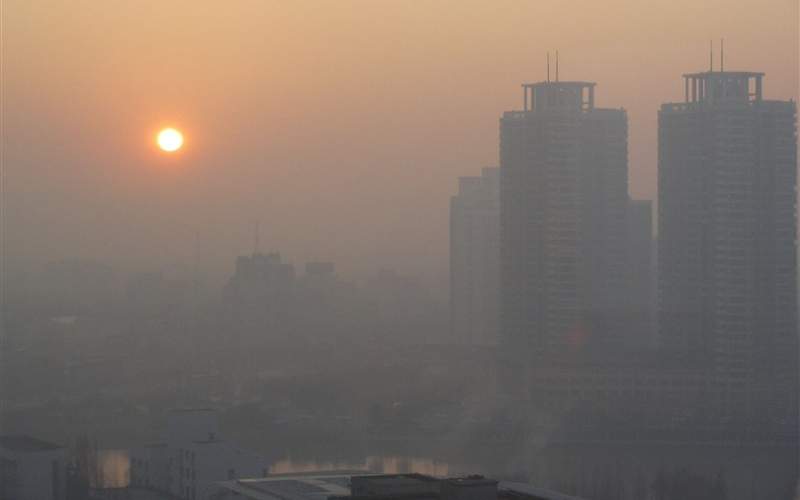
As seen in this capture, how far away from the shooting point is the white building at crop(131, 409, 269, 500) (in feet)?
19.5

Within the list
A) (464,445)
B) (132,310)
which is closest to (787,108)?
(464,445)

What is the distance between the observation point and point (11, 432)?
805 cm

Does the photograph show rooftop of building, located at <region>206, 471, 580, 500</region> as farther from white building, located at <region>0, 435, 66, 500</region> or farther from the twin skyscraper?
the twin skyscraper

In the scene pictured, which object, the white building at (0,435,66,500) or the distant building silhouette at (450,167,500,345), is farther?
the distant building silhouette at (450,167,500,345)

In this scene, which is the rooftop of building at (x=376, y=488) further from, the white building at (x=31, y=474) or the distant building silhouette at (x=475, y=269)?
the distant building silhouette at (x=475, y=269)

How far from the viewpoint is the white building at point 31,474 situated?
6184 millimetres

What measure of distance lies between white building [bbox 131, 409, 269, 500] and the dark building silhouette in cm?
478

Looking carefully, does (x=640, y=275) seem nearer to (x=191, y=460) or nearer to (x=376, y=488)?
(x=191, y=460)

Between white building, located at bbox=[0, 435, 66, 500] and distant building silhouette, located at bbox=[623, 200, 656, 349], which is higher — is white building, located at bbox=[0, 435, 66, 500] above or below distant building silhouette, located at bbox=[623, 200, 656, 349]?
below

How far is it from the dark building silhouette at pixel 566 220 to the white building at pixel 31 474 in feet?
16.5

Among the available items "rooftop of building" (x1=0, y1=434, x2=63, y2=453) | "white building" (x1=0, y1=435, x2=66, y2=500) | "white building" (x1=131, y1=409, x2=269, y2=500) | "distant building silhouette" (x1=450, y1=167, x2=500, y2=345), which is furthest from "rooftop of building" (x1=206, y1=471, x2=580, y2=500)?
"distant building silhouette" (x1=450, y1=167, x2=500, y2=345)

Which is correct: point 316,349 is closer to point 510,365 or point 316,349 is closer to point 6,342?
point 510,365

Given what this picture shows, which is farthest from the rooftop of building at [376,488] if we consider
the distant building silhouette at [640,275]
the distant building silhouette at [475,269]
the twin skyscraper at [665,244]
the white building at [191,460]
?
the distant building silhouette at [475,269]

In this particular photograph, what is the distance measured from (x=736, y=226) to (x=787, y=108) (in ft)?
2.77
